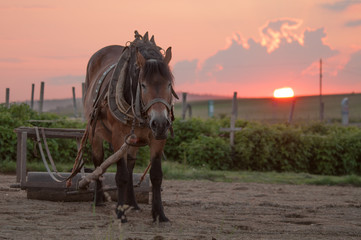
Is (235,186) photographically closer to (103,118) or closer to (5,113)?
(103,118)

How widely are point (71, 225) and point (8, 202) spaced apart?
200cm

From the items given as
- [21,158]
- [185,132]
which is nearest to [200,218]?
[21,158]

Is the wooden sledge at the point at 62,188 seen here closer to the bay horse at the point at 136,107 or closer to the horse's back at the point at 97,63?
the bay horse at the point at 136,107

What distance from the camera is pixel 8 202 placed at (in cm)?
713

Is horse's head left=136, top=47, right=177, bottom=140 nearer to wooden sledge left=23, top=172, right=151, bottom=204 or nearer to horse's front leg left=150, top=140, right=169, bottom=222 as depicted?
horse's front leg left=150, top=140, right=169, bottom=222

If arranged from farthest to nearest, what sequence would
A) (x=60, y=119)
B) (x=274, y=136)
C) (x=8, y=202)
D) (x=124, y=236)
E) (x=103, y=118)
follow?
(x=274, y=136) → (x=60, y=119) → (x=8, y=202) → (x=103, y=118) → (x=124, y=236)

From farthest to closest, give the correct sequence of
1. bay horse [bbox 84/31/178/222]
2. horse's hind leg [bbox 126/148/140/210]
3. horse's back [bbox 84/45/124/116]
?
horse's back [bbox 84/45/124/116]
horse's hind leg [bbox 126/148/140/210]
bay horse [bbox 84/31/178/222]

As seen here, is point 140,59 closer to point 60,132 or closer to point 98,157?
point 98,157

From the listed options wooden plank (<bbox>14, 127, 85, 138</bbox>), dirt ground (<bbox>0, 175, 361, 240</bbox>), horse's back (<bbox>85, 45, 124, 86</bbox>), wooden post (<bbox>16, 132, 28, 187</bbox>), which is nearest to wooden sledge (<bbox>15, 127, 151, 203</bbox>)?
wooden post (<bbox>16, 132, 28, 187</bbox>)

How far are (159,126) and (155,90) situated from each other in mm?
458

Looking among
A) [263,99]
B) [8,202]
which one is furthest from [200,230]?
[263,99]

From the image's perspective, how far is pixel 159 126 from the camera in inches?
195

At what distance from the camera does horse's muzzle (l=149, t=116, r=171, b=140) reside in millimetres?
4949

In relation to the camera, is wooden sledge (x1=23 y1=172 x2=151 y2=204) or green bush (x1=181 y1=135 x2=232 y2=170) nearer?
wooden sledge (x1=23 y1=172 x2=151 y2=204)
